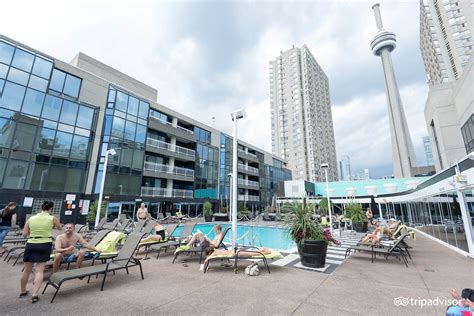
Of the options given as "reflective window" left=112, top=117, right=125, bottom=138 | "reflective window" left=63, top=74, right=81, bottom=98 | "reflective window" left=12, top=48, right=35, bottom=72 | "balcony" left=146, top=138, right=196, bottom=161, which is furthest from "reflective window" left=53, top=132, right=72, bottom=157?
"balcony" left=146, top=138, right=196, bottom=161

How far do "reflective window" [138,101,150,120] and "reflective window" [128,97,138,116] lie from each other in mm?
462

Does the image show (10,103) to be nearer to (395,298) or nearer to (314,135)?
(395,298)

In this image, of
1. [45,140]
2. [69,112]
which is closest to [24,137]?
[45,140]

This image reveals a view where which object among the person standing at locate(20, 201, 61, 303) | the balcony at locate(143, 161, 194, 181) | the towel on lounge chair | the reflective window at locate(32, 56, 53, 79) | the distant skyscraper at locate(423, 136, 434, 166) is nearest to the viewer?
the person standing at locate(20, 201, 61, 303)

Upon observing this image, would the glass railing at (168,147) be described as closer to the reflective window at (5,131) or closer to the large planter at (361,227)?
the reflective window at (5,131)

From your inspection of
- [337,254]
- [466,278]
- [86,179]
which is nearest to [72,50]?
[86,179]

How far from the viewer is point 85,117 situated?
18109 mm

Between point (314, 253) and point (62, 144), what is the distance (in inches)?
769

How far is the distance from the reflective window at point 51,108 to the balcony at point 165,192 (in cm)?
945

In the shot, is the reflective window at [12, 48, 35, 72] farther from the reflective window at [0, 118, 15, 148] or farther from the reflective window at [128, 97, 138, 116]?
the reflective window at [128, 97, 138, 116]

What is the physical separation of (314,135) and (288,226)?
7415 centimetres

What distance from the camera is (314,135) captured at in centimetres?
7462

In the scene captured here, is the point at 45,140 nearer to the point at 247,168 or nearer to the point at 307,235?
the point at 307,235

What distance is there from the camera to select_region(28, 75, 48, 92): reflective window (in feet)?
50.3
